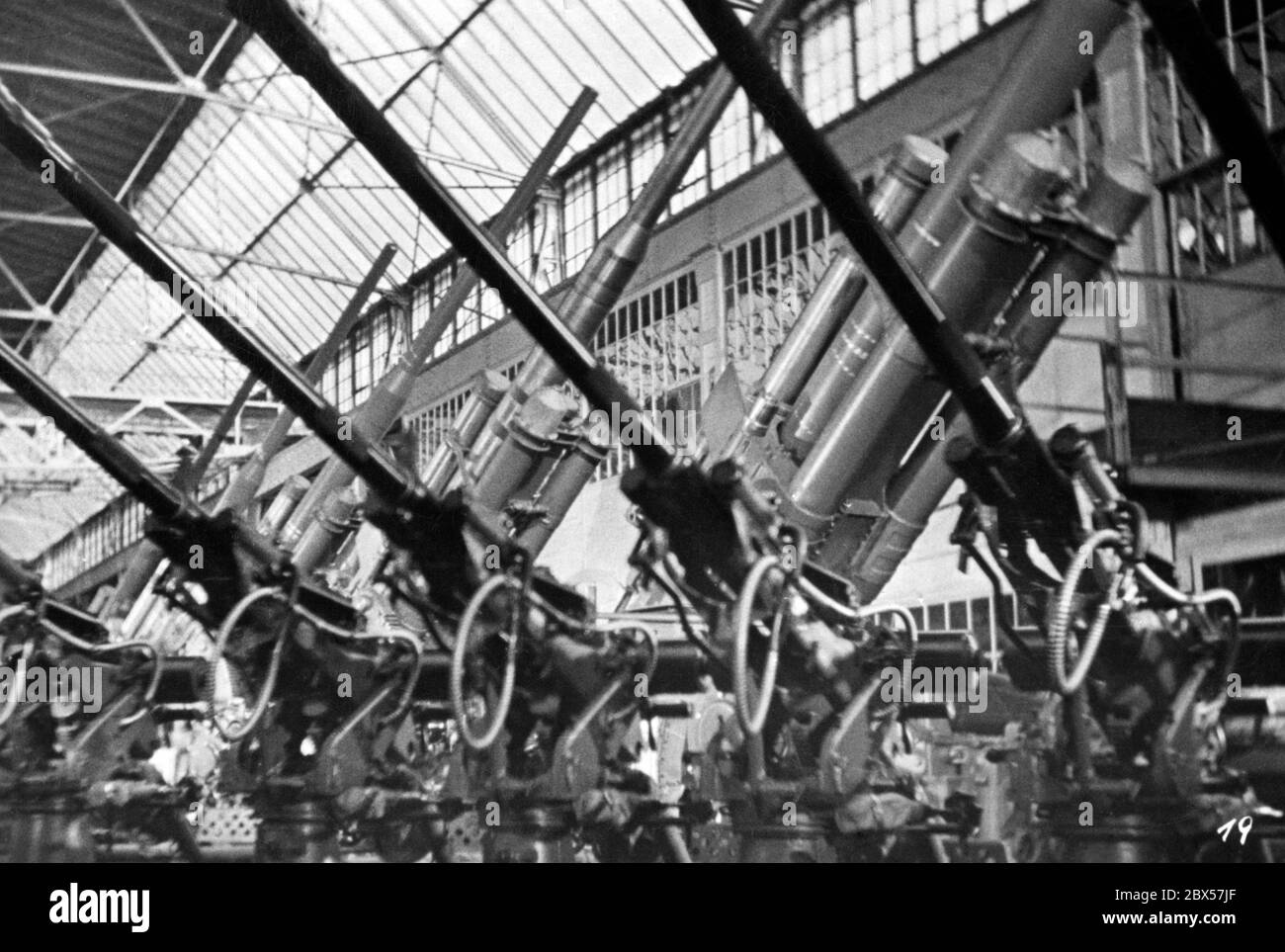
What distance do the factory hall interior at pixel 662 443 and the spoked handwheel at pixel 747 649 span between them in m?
0.04

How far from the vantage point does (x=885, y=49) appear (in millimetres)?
6180

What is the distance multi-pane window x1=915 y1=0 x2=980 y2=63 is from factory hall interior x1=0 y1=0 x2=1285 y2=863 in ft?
0.06

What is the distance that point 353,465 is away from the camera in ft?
19.0

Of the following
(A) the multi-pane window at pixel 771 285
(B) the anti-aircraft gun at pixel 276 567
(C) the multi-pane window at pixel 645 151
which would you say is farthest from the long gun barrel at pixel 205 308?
(C) the multi-pane window at pixel 645 151

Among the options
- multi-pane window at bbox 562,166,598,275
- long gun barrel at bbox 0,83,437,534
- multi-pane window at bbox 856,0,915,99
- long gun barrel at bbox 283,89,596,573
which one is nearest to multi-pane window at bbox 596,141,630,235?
multi-pane window at bbox 562,166,598,275

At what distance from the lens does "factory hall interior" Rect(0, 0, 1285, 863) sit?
4.76 m

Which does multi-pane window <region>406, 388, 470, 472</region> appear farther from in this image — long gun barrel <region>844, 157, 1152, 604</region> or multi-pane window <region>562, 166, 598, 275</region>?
long gun barrel <region>844, 157, 1152, 604</region>

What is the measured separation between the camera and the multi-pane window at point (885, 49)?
20.3 ft

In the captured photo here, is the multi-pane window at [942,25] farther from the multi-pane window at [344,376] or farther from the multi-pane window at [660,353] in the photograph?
the multi-pane window at [344,376]

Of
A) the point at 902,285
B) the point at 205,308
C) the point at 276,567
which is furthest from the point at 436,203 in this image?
the point at 276,567

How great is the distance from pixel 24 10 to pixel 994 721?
191 inches

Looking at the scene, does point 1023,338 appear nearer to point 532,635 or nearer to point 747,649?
point 747,649

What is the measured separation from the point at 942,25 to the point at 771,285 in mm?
1204

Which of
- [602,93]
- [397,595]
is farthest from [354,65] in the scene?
[397,595]
